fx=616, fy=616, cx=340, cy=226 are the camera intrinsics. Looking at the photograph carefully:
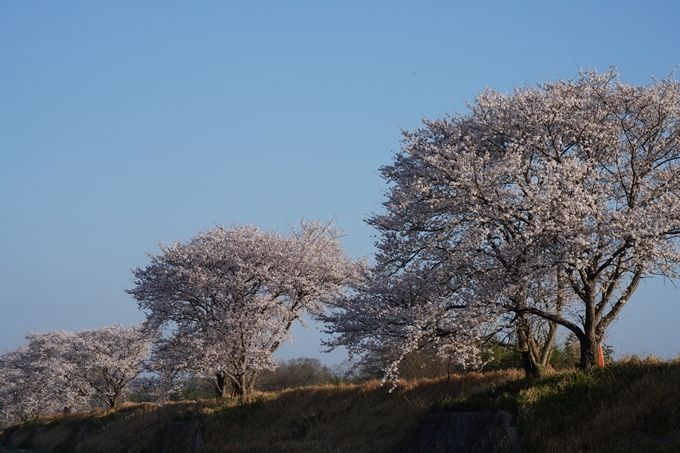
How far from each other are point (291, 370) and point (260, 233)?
3426 centimetres

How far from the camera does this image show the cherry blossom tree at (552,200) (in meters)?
15.0

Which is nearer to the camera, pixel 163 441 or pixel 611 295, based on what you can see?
pixel 611 295

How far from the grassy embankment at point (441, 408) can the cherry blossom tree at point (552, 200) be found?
90.3 inches

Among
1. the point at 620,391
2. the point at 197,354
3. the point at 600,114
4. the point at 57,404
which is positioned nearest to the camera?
the point at 620,391

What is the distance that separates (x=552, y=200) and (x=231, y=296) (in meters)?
19.1

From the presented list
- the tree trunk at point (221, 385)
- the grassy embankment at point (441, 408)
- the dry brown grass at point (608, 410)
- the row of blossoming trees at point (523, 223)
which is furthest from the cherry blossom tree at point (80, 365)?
the dry brown grass at point (608, 410)

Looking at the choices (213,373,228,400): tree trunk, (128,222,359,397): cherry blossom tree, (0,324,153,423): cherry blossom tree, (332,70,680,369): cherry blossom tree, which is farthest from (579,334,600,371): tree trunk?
(0,324,153,423): cherry blossom tree

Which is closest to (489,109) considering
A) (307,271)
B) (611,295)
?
(611,295)

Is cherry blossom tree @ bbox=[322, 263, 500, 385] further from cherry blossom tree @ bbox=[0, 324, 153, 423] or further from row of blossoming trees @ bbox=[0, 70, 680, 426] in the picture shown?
cherry blossom tree @ bbox=[0, 324, 153, 423]

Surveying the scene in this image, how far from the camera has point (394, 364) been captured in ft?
53.4

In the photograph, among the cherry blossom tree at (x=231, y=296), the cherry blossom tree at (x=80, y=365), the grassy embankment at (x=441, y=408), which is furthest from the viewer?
the cherry blossom tree at (x=80, y=365)

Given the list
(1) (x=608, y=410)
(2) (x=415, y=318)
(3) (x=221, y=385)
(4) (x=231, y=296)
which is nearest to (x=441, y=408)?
(2) (x=415, y=318)

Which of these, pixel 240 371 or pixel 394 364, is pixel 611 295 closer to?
pixel 394 364

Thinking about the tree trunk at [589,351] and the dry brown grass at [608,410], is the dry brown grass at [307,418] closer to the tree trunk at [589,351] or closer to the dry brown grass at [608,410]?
the tree trunk at [589,351]
